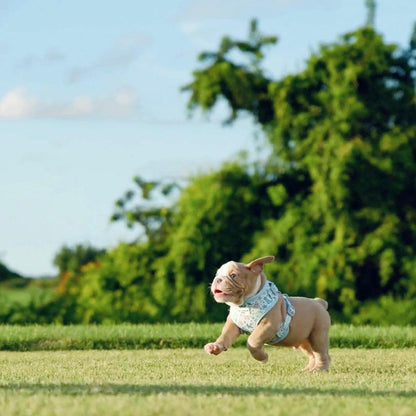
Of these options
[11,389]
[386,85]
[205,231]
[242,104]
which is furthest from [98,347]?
[386,85]

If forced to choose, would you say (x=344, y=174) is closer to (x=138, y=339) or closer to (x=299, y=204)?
(x=299, y=204)

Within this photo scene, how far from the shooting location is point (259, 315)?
28.8 feet

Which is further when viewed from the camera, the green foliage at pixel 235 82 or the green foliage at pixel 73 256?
the green foliage at pixel 73 256

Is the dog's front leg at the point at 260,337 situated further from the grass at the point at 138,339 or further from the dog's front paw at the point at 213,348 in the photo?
the grass at the point at 138,339

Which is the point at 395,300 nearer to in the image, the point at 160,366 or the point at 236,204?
the point at 236,204

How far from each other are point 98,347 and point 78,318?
7964 mm

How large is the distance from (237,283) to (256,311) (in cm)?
33

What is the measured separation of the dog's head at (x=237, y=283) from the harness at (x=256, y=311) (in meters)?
0.05

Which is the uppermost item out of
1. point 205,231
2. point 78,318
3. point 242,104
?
point 242,104

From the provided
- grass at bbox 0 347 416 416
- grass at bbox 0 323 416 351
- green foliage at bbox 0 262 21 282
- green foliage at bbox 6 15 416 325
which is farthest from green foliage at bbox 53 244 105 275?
grass at bbox 0 347 416 416

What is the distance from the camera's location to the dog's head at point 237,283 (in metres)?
8.67

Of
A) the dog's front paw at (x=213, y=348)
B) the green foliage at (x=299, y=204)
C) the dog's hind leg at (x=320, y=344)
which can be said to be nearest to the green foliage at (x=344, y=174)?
the green foliage at (x=299, y=204)

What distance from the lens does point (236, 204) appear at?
73.4 feet

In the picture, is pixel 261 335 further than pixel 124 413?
Yes
